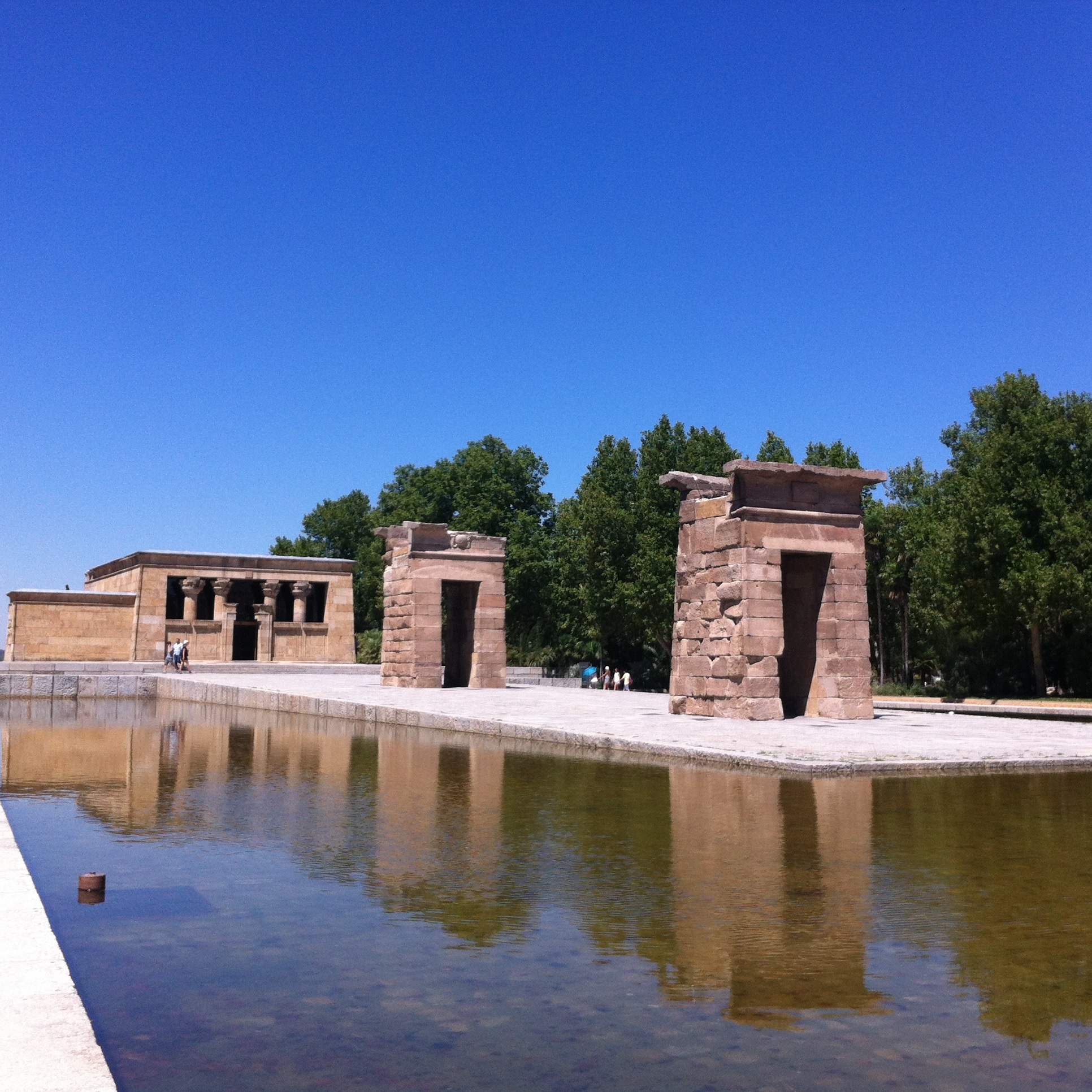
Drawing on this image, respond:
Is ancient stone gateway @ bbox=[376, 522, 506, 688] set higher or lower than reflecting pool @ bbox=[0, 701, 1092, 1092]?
higher

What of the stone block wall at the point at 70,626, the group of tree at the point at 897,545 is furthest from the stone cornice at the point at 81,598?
the group of tree at the point at 897,545

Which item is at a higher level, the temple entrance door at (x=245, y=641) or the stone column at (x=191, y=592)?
the stone column at (x=191, y=592)

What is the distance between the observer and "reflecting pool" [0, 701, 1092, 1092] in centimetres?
356

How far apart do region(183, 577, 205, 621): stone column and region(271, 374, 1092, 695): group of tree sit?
11705mm

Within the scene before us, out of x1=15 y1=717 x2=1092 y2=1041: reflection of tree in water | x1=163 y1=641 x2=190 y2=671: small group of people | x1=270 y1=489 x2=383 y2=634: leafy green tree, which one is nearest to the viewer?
x1=15 y1=717 x2=1092 y2=1041: reflection of tree in water

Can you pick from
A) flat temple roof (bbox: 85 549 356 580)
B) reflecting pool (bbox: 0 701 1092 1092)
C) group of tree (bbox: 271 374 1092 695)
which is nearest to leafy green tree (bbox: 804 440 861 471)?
group of tree (bbox: 271 374 1092 695)

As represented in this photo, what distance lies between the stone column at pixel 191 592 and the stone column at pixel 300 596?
383 cm

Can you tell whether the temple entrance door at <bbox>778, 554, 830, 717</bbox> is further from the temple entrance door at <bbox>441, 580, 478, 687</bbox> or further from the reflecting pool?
the temple entrance door at <bbox>441, 580, 478, 687</bbox>

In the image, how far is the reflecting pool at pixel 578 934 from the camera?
356 centimetres

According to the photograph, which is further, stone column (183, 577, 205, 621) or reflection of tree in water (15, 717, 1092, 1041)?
stone column (183, 577, 205, 621)

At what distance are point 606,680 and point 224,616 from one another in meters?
17.1

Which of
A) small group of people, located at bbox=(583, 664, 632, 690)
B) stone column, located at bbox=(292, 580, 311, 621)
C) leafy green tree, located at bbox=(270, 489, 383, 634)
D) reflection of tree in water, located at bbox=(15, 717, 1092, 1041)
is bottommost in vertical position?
small group of people, located at bbox=(583, 664, 632, 690)

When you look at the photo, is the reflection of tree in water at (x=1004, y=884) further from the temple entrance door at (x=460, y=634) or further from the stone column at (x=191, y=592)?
the stone column at (x=191, y=592)

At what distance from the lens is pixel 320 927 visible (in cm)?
506
